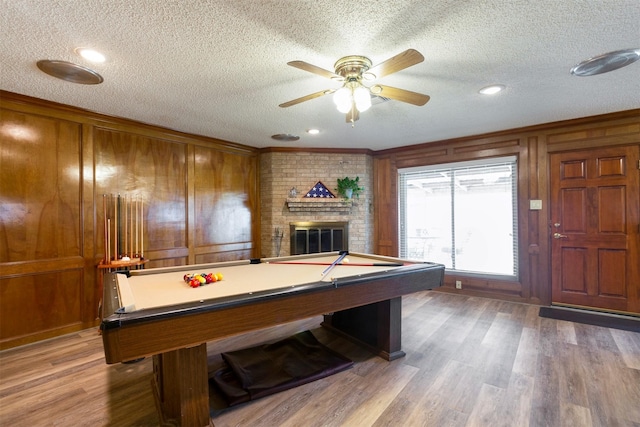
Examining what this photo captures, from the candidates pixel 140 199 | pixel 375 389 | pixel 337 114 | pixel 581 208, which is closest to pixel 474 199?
pixel 581 208

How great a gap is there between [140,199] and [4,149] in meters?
1.21

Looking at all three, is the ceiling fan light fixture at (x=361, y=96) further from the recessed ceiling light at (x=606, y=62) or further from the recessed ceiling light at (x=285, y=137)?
the recessed ceiling light at (x=285, y=137)

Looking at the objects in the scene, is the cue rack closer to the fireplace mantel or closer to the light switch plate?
the fireplace mantel

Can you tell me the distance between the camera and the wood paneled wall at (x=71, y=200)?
9.04 ft

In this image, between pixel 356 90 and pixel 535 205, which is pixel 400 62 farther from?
pixel 535 205

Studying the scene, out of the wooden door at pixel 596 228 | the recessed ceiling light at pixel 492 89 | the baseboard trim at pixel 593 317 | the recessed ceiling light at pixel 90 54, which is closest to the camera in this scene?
the recessed ceiling light at pixel 90 54

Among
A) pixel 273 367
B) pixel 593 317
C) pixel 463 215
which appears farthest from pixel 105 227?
pixel 593 317

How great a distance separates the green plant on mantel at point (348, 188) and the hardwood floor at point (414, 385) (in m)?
2.43

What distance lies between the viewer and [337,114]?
3.33 metres

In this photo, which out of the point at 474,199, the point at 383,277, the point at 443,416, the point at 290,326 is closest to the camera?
the point at 443,416

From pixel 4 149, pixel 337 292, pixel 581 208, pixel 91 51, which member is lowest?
pixel 337 292

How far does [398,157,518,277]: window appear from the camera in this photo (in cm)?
413

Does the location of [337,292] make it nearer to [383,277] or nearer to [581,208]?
[383,277]

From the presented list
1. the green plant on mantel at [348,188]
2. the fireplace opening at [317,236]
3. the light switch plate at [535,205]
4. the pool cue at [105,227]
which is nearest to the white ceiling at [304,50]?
→ the pool cue at [105,227]
